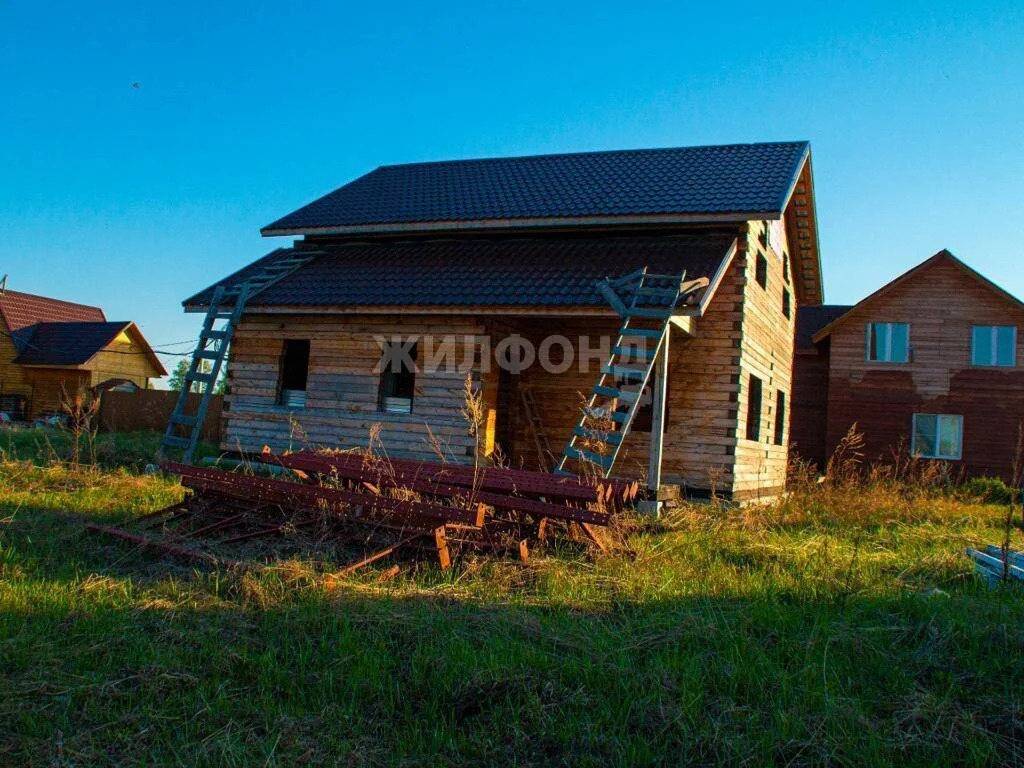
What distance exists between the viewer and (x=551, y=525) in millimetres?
7961

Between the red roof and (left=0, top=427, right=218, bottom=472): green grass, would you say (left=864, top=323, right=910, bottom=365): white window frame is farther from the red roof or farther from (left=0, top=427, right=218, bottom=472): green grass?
the red roof

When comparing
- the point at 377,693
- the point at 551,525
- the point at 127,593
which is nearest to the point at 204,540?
the point at 127,593

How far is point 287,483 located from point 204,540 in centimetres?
96

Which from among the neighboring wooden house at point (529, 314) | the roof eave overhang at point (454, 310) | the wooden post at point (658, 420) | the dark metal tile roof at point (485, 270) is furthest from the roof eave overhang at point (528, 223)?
the wooden post at point (658, 420)

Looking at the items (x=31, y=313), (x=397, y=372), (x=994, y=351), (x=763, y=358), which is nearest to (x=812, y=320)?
(x=994, y=351)

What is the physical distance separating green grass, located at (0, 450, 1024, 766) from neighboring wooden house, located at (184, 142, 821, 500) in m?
5.16

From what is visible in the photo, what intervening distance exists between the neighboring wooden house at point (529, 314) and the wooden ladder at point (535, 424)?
42mm

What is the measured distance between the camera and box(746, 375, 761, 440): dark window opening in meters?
15.1

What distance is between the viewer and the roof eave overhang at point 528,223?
1296 centimetres

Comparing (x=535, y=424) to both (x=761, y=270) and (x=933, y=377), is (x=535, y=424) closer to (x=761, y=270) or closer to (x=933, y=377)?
(x=761, y=270)

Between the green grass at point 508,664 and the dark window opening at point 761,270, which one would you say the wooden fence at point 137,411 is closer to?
the dark window opening at point 761,270

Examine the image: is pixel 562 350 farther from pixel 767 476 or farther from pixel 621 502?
pixel 621 502

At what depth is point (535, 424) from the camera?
14.4 metres

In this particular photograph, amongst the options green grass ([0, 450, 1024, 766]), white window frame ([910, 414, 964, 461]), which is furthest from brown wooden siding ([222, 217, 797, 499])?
white window frame ([910, 414, 964, 461])
